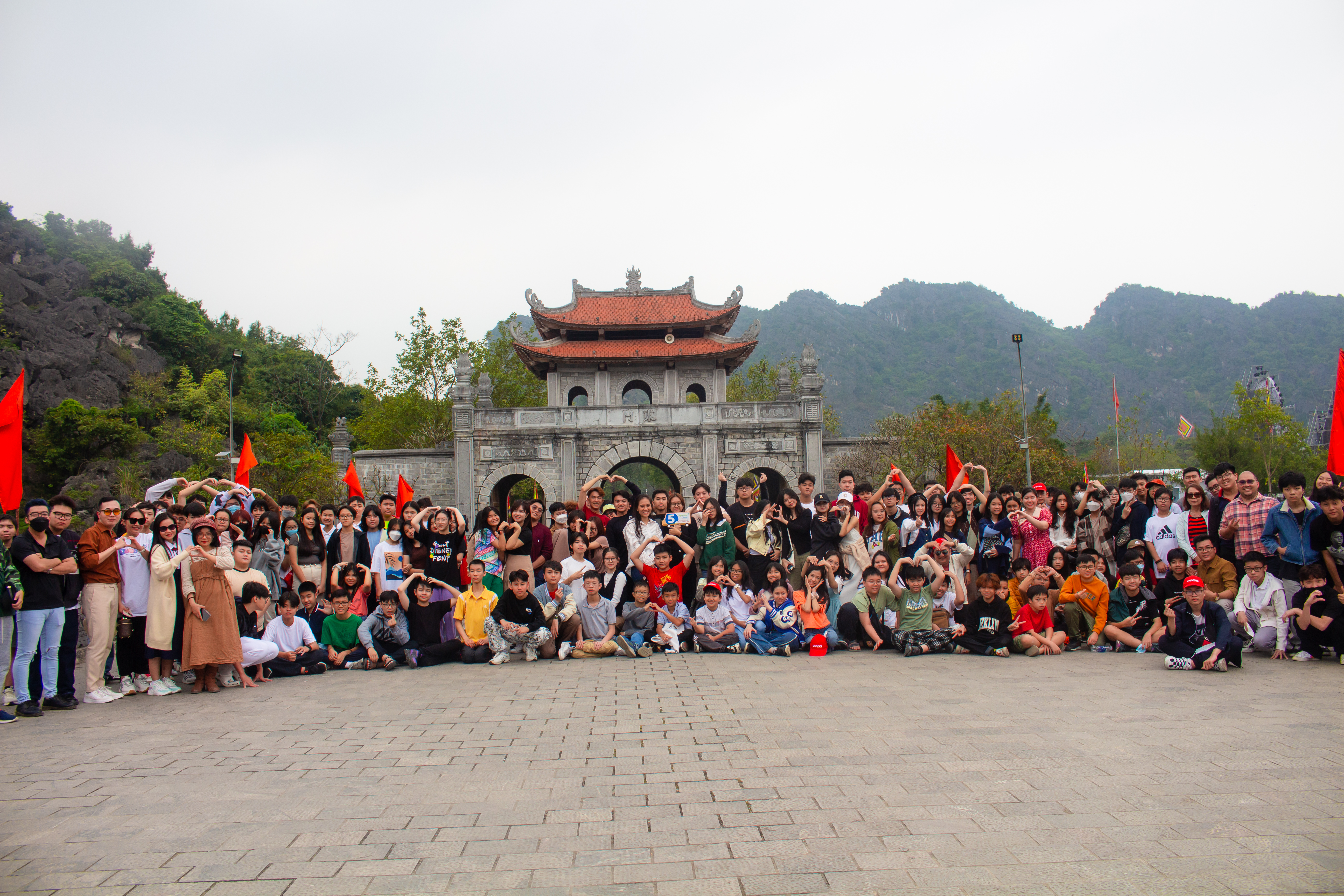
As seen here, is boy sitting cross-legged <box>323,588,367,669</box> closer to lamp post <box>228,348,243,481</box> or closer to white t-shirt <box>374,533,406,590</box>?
white t-shirt <box>374,533,406,590</box>

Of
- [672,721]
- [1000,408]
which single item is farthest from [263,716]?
[1000,408]

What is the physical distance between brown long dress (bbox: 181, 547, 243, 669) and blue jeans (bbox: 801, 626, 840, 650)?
5.31 metres

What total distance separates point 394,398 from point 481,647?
33070 mm

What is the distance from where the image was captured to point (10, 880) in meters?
2.99

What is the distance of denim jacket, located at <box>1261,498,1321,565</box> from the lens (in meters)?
6.79

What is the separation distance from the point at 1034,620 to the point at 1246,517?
2205 millimetres

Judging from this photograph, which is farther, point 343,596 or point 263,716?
point 343,596

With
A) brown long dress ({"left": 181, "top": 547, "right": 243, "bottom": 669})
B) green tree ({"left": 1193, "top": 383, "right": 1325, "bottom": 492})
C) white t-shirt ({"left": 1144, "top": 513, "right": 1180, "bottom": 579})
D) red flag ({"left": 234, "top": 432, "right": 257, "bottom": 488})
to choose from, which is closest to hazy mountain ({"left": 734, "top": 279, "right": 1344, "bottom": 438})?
green tree ({"left": 1193, "top": 383, "right": 1325, "bottom": 492})

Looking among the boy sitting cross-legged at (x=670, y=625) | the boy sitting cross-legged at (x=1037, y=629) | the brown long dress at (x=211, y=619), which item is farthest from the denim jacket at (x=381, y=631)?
the boy sitting cross-legged at (x=1037, y=629)

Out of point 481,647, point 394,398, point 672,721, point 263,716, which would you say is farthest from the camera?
point 394,398

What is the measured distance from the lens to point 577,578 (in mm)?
8055

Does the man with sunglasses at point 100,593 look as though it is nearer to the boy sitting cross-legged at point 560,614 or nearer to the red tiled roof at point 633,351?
the boy sitting cross-legged at point 560,614

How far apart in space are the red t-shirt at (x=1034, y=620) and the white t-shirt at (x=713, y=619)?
290 centimetres

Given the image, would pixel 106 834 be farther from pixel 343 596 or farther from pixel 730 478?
pixel 730 478
